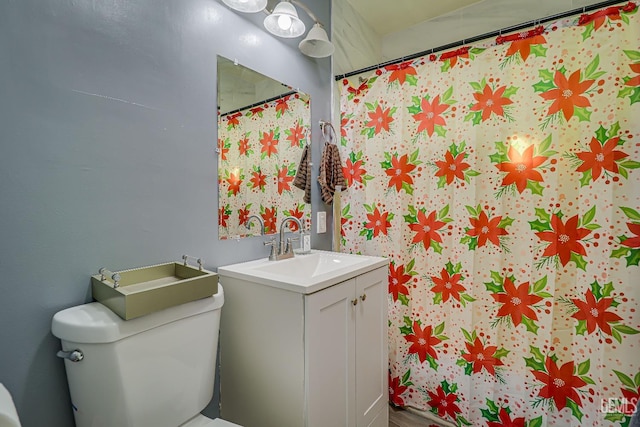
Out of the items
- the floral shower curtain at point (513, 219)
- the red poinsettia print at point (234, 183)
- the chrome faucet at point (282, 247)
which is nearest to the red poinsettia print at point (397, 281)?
the floral shower curtain at point (513, 219)

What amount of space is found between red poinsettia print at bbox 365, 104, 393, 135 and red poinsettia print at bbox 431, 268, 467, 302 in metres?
0.90

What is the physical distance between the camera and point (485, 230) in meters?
1.51

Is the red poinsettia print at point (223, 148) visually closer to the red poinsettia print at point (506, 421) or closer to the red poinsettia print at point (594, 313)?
the red poinsettia print at point (594, 313)

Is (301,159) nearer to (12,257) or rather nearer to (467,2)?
(12,257)

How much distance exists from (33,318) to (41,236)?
0.23 metres

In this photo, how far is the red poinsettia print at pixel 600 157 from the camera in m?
1.22

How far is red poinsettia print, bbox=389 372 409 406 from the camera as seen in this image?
1784 millimetres

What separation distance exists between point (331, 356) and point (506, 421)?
1052mm

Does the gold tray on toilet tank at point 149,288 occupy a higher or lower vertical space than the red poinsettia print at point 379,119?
lower

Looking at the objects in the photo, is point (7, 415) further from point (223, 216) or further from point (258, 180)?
point (258, 180)

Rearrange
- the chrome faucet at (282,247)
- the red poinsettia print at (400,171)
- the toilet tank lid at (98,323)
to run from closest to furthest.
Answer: the toilet tank lid at (98,323) → the chrome faucet at (282,247) → the red poinsettia print at (400,171)

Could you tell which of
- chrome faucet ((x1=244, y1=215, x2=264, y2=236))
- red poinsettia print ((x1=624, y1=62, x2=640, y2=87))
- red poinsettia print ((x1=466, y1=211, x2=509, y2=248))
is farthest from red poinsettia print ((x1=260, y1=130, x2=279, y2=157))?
red poinsettia print ((x1=624, y1=62, x2=640, y2=87))

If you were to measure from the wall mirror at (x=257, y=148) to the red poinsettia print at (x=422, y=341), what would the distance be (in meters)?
0.91

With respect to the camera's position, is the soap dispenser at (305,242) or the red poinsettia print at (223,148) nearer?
the red poinsettia print at (223,148)
